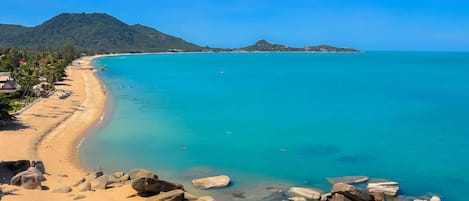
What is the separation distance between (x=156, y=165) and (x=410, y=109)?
34011 mm

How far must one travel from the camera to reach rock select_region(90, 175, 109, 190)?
61.3 feet

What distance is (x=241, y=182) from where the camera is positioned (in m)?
21.5

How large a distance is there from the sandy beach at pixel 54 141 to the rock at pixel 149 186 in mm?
399

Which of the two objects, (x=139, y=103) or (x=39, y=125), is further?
(x=139, y=103)

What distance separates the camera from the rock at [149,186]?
17.5m

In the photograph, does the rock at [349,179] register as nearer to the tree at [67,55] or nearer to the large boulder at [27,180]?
the large boulder at [27,180]

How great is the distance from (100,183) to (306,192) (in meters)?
9.07

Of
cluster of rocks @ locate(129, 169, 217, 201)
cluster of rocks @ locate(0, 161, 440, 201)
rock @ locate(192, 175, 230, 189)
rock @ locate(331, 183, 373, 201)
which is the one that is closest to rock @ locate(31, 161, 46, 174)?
cluster of rocks @ locate(0, 161, 440, 201)

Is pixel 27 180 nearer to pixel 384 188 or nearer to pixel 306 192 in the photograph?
pixel 306 192

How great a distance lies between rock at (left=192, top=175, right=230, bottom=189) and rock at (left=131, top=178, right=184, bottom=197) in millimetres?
2199

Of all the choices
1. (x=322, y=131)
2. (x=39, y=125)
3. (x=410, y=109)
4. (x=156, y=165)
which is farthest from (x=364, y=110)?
(x=39, y=125)

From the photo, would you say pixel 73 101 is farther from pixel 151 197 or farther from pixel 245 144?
pixel 151 197

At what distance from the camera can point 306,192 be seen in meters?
19.2

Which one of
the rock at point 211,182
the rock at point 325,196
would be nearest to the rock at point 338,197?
the rock at point 325,196
